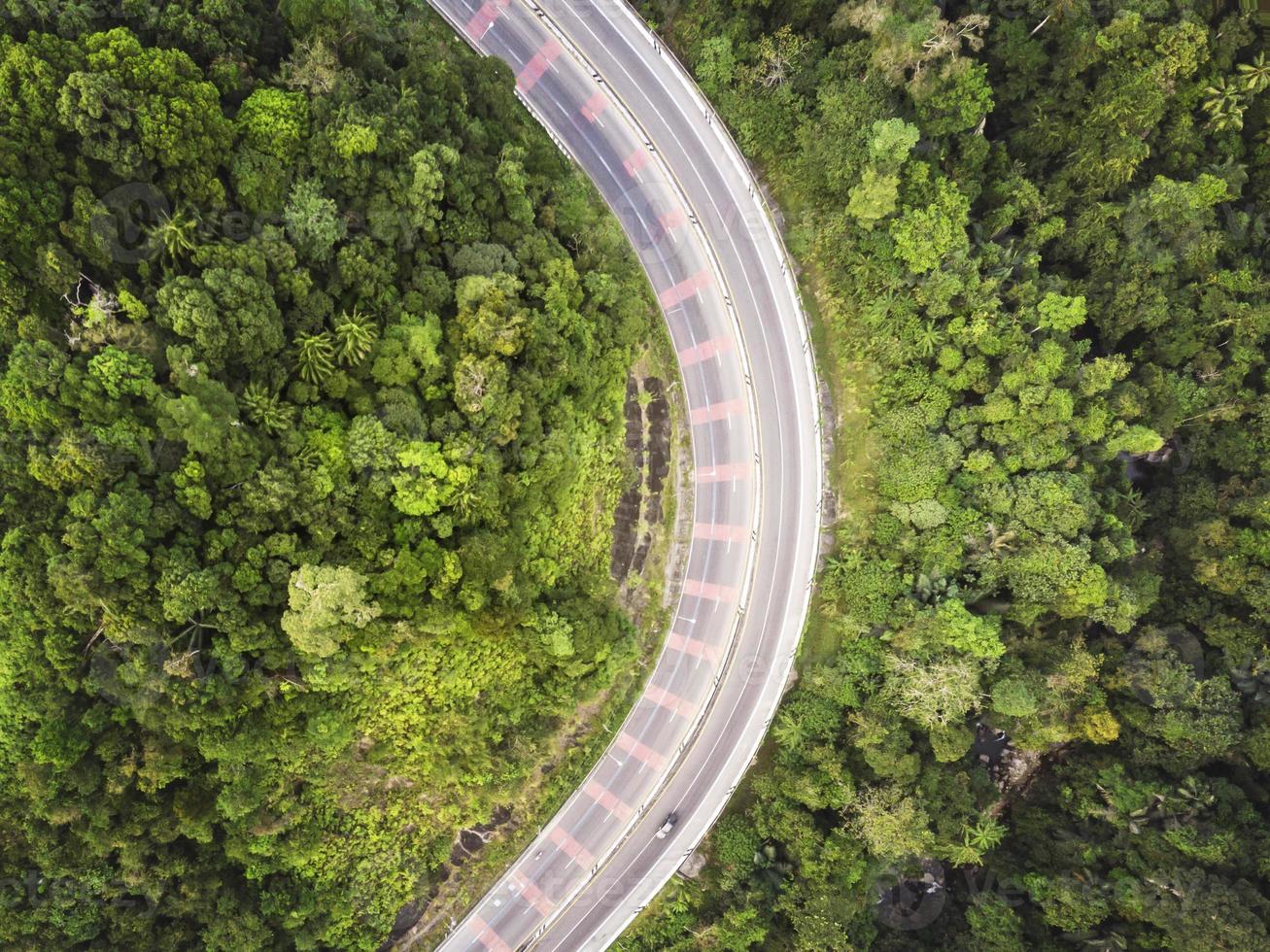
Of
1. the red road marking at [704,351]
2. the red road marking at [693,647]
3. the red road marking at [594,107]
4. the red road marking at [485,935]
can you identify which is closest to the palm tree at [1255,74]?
the red road marking at [704,351]

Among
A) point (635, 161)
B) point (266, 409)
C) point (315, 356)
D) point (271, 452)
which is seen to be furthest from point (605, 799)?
point (635, 161)

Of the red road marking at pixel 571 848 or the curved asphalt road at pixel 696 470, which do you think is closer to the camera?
the curved asphalt road at pixel 696 470

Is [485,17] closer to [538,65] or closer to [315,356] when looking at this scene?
[538,65]

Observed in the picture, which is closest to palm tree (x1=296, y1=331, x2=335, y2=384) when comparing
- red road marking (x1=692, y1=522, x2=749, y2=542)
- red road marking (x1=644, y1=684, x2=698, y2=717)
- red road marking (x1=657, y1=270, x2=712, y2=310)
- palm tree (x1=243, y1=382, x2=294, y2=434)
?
palm tree (x1=243, y1=382, x2=294, y2=434)

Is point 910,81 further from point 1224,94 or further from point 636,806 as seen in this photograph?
point 636,806

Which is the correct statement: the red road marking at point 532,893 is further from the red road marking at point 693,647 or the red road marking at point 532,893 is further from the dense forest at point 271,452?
the red road marking at point 693,647

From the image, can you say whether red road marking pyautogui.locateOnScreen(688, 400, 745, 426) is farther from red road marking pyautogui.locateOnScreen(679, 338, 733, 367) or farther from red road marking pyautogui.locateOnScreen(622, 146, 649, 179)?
red road marking pyautogui.locateOnScreen(622, 146, 649, 179)

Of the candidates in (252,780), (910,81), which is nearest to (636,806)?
(252,780)
